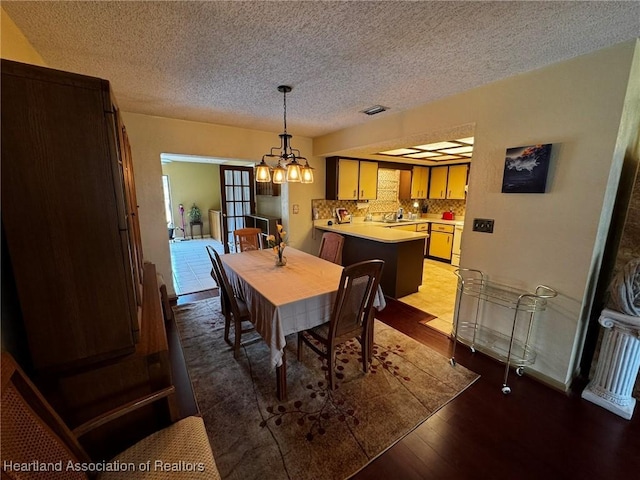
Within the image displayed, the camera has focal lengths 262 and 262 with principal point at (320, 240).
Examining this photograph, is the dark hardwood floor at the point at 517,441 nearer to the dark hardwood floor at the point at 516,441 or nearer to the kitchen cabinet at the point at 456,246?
the dark hardwood floor at the point at 516,441

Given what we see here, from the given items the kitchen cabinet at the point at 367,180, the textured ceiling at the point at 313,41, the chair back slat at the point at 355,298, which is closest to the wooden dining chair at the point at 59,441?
the chair back slat at the point at 355,298

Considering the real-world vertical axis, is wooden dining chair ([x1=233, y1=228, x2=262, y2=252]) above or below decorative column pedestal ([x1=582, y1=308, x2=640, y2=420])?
above

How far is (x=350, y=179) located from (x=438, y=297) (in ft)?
7.95

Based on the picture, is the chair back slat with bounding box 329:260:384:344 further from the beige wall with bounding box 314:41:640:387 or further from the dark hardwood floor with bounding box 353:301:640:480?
the beige wall with bounding box 314:41:640:387

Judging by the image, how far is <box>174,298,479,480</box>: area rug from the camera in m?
1.50

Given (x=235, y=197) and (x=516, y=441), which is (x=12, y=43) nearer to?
(x=516, y=441)

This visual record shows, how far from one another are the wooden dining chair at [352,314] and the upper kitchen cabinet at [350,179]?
284 centimetres

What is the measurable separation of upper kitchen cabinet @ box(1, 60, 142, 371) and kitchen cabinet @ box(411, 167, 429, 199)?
18.8 feet

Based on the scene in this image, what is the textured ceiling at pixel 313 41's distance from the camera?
1.30m

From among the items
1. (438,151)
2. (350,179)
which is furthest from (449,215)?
(350,179)

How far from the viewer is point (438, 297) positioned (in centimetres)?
374

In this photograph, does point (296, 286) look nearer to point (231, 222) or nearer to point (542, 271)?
point (542, 271)

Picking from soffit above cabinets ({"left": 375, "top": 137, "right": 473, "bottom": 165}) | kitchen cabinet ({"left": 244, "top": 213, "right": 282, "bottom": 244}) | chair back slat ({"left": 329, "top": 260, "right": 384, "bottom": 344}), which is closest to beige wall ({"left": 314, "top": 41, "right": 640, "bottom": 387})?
soffit above cabinets ({"left": 375, "top": 137, "right": 473, "bottom": 165})

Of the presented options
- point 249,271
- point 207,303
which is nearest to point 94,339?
point 249,271
